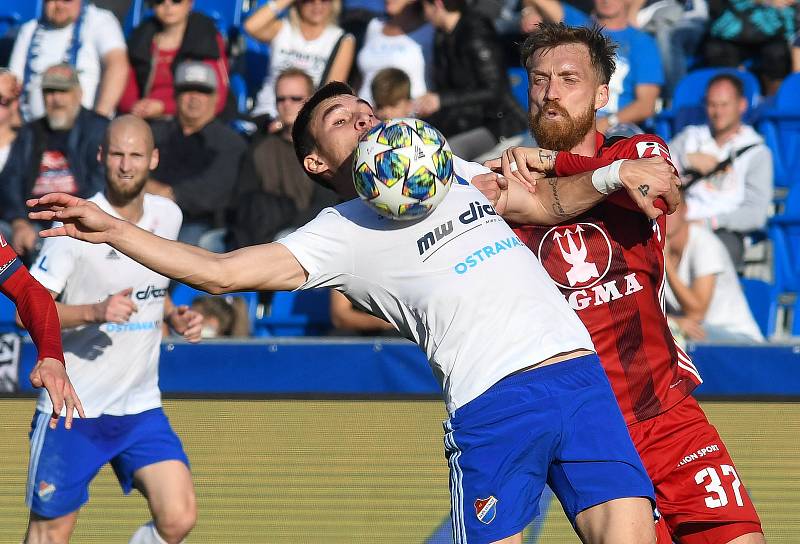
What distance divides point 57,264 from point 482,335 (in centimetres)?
263

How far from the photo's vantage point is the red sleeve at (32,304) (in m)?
4.11

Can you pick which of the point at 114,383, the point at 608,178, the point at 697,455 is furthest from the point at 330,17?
the point at 697,455

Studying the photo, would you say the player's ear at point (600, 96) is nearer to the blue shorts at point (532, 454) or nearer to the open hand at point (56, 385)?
the blue shorts at point (532, 454)

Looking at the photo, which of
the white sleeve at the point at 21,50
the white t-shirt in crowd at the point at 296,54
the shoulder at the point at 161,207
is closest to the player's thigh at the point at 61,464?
the shoulder at the point at 161,207

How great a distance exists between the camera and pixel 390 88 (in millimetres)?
9109

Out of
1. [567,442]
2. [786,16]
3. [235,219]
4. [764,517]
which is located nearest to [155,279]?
[567,442]

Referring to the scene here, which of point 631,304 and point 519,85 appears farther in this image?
point 519,85

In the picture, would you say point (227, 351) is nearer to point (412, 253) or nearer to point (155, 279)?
point (155, 279)

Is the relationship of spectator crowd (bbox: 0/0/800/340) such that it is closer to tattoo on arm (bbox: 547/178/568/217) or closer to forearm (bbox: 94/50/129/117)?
forearm (bbox: 94/50/129/117)

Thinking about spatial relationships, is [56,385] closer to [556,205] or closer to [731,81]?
[556,205]

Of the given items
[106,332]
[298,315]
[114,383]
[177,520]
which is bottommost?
[298,315]

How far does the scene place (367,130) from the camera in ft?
13.2

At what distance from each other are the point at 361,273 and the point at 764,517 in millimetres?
2938

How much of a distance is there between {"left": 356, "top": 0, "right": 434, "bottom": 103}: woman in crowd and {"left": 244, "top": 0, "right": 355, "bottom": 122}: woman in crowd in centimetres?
19
